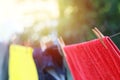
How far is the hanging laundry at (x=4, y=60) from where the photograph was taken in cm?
115

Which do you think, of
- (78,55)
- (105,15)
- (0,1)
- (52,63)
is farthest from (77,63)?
(0,1)

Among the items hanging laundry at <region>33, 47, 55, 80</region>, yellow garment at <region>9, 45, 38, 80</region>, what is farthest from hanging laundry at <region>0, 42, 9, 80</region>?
hanging laundry at <region>33, 47, 55, 80</region>

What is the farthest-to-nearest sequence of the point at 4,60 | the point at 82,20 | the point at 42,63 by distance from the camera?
the point at 82,20, the point at 42,63, the point at 4,60

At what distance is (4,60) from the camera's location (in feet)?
3.88

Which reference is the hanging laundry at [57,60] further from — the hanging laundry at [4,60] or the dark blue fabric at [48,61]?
the hanging laundry at [4,60]

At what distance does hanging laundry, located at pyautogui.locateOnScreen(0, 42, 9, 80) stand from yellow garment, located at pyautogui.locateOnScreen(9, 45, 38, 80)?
0.07 ft

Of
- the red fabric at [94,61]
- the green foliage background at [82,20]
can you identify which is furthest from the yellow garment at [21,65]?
the green foliage background at [82,20]

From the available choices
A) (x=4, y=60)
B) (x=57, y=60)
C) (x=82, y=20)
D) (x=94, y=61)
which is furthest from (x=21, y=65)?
(x=82, y=20)

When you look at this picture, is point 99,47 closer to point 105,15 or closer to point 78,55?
point 78,55

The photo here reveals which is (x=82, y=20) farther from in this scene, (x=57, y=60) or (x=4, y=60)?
(x=4, y=60)

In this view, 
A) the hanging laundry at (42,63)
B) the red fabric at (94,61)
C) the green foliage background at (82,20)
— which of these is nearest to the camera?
the red fabric at (94,61)

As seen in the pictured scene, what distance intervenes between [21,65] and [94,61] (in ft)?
1.03

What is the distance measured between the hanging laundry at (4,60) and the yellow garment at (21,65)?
0.02 m

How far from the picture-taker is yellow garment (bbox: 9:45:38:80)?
118cm
